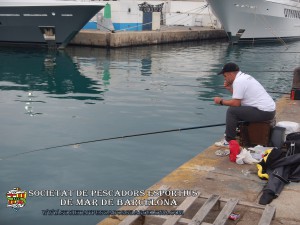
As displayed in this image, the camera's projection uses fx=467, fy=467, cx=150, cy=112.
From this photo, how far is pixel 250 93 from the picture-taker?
707cm

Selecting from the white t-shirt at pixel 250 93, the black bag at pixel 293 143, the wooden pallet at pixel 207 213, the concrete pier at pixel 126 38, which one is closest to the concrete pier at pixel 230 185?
the wooden pallet at pixel 207 213

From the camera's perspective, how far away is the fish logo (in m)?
6.28

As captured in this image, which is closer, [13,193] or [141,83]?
[13,193]

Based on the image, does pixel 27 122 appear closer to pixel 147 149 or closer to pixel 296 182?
pixel 147 149

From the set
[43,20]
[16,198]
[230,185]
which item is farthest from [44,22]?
[230,185]

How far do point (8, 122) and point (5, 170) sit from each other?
10.6 ft

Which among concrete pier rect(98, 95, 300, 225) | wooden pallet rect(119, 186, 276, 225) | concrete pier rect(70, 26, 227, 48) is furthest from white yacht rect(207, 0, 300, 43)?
wooden pallet rect(119, 186, 276, 225)

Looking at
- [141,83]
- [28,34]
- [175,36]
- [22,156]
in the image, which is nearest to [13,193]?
[22,156]

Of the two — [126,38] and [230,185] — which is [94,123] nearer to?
[230,185]

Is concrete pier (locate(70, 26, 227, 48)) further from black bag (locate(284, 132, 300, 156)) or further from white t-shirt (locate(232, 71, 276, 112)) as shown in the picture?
black bag (locate(284, 132, 300, 156))

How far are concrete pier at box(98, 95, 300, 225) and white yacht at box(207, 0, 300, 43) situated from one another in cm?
3003

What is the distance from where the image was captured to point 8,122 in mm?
10555

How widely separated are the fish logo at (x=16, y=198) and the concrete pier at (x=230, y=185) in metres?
2.00

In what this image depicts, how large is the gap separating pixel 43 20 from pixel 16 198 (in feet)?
72.2
